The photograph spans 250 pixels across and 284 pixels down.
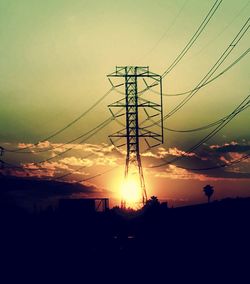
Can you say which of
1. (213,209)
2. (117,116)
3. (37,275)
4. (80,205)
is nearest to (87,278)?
(37,275)

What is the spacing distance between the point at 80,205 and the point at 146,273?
33236mm

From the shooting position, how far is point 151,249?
35.7 meters

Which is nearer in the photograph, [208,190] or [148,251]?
[148,251]

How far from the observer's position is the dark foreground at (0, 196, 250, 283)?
27.7 metres

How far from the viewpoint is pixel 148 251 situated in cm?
3531

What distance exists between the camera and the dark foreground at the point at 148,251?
2766 cm

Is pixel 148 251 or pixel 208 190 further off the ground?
pixel 208 190

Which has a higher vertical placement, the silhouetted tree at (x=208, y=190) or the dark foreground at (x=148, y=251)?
the silhouetted tree at (x=208, y=190)

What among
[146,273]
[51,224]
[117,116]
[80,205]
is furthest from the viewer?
[80,205]

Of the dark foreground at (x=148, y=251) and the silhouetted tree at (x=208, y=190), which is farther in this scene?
the silhouetted tree at (x=208, y=190)

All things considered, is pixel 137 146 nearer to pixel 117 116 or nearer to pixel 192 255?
pixel 117 116

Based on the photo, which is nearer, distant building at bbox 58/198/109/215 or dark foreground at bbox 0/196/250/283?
dark foreground at bbox 0/196/250/283

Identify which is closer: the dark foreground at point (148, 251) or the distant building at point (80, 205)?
the dark foreground at point (148, 251)

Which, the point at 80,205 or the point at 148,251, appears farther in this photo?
the point at 80,205
